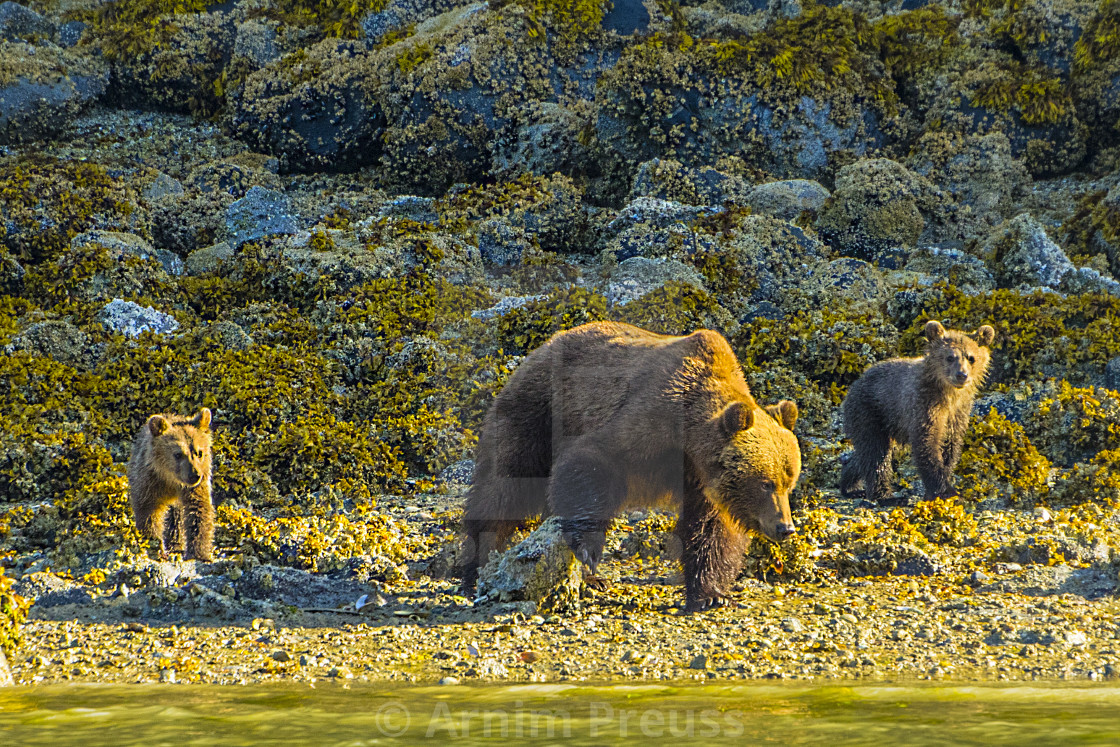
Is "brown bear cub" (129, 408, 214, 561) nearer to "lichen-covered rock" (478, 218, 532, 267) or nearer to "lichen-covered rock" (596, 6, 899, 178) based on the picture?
"lichen-covered rock" (478, 218, 532, 267)

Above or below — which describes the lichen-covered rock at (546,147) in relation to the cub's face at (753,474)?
above

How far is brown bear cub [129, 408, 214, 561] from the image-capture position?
7.74 m

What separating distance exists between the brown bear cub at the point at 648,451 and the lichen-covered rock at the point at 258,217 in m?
7.50

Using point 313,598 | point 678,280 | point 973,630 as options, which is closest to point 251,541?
point 313,598

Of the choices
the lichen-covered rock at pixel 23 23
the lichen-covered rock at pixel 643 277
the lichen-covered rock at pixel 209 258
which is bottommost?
the lichen-covered rock at pixel 643 277

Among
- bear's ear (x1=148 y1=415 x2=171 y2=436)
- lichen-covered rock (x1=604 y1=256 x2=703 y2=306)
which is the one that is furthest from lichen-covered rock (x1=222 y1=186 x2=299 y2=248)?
bear's ear (x1=148 y1=415 x2=171 y2=436)

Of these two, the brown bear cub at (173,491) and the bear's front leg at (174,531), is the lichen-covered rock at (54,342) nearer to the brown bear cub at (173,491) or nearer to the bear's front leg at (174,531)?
the brown bear cub at (173,491)

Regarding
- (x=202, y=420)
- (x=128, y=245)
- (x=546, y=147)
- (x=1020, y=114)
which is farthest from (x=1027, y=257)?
(x=128, y=245)

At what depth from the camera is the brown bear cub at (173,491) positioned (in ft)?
25.4

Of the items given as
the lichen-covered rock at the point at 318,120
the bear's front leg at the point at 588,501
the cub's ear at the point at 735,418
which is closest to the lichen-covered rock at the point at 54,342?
the lichen-covered rock at the point at 318,120

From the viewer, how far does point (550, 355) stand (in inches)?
282

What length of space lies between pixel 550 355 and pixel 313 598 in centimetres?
224

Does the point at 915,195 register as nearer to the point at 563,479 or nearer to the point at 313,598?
the point at 563,479

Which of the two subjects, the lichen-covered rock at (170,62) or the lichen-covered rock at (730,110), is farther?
the lichen-covered rock at (170,62)
